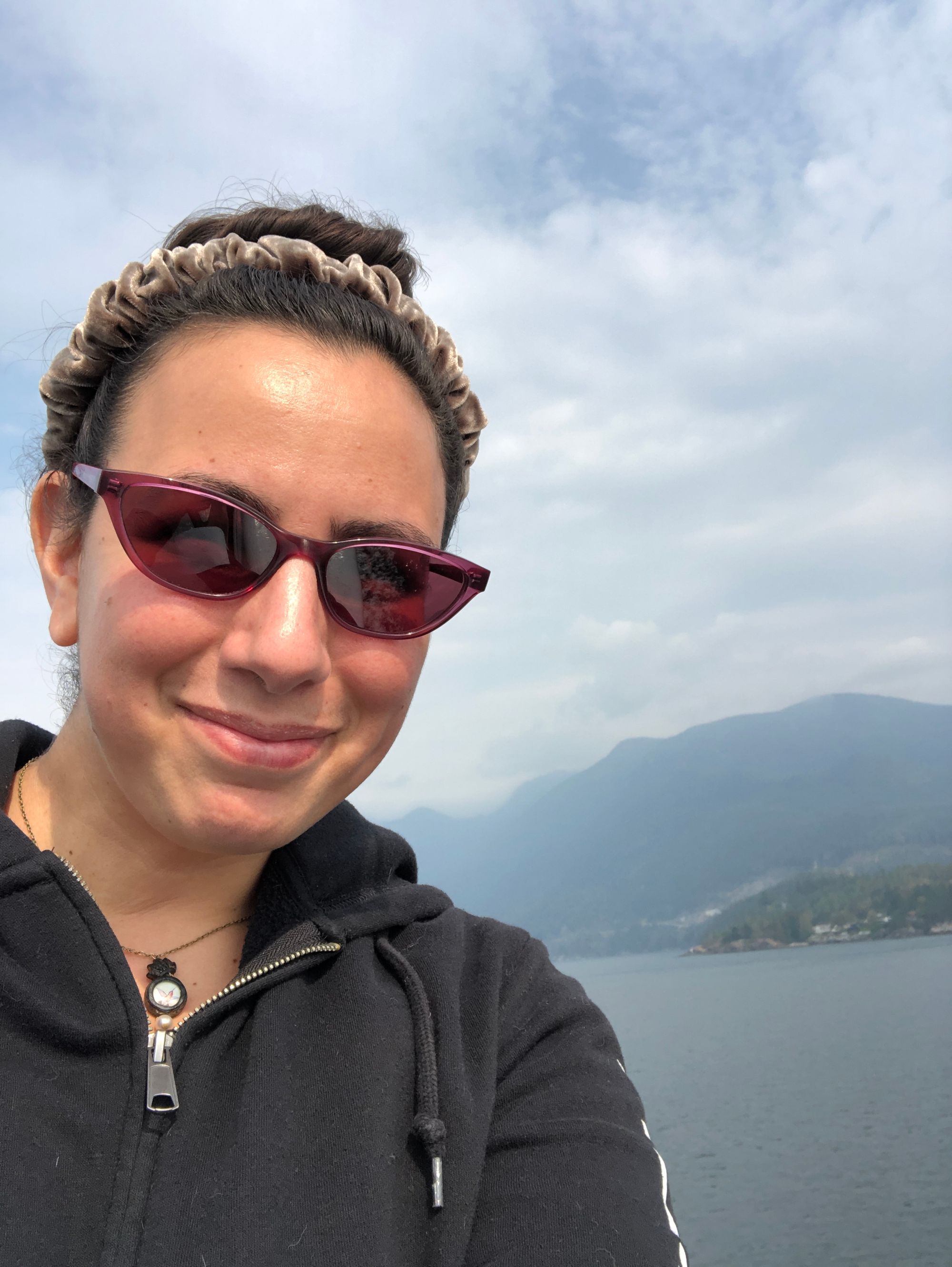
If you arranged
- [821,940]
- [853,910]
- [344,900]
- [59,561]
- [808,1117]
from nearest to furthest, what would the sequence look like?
[59,561]
[344,900]
[808,1117]
[853,910]
[821,940]

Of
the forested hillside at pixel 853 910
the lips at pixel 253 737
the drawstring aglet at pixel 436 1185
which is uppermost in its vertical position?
the lips at pixel 253 737

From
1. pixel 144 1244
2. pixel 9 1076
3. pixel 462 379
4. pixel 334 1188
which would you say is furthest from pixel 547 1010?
pixel 462 379

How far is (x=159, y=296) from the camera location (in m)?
Result: 2.13

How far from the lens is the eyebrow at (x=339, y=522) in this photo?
1.81 meters

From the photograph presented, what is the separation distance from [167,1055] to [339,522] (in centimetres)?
119

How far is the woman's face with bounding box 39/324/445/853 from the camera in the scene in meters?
1.79

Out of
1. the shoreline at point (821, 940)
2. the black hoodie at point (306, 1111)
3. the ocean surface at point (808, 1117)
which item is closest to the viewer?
the black hoodie at point (306, 1111)

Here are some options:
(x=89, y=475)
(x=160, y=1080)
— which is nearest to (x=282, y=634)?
(x=89, y=475)

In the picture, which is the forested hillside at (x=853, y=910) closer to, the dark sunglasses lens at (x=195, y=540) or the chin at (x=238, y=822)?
the chin at (x=238, y=822)

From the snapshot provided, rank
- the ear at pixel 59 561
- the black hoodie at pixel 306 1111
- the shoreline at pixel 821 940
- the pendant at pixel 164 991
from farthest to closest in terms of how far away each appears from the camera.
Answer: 1. the shoreline at pixel 821 940
2. the ear at pixel 59 561
3. the pendant at pixel 164 991
4. the black hoodie at pixel 306 1111

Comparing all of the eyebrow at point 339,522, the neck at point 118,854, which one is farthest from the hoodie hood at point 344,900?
the eyebrow at point 339,522

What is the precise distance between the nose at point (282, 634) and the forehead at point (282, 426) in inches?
4.9

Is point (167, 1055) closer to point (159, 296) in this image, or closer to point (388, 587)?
point (388, 587)

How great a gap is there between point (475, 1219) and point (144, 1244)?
0.65 meters
